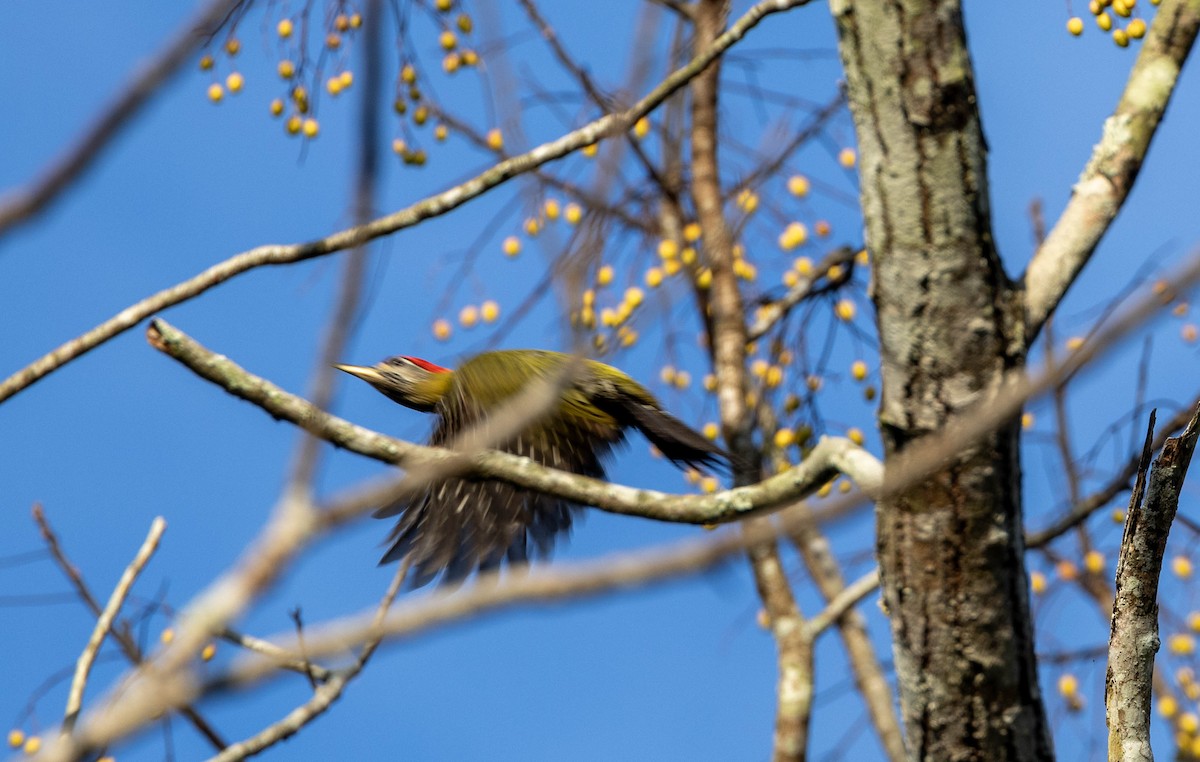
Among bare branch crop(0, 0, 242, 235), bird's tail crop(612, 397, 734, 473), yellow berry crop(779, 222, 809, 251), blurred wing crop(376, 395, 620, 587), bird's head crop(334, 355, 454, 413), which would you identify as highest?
yellow berry crop(779, 222, 809, 251)

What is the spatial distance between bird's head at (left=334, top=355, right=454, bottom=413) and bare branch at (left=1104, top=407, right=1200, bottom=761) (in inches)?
68.7

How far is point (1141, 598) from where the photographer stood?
1.69m

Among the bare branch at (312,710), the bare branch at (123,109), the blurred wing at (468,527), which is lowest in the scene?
the bare branch at (123,109)

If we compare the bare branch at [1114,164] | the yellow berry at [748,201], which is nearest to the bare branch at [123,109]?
the bare branch at [1114,164]

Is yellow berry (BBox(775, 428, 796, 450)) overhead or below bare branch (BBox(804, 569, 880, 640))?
overhead

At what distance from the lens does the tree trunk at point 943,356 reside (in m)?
1.30

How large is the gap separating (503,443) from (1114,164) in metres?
1.18

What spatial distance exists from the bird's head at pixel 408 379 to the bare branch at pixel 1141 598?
1.75m

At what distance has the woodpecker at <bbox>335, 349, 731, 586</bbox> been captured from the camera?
2.30 meters

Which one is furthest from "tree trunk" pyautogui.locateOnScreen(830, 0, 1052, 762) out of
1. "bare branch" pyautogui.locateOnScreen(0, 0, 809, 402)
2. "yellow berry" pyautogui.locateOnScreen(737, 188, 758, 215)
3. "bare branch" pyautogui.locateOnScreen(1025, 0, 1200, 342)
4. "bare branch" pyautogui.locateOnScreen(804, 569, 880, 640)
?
"yellow berry" pyautogui.locateOnScreen(737, 188, 758, 215)

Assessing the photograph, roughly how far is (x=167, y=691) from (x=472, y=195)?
145 cm

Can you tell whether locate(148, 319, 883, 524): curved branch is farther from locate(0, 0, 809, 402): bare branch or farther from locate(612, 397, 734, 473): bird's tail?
locate(612, 397, 734, 473): bird's tail

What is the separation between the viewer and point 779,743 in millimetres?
3043

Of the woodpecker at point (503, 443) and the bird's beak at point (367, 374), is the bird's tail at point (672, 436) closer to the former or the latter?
the woodpecker at point (503, 443)
